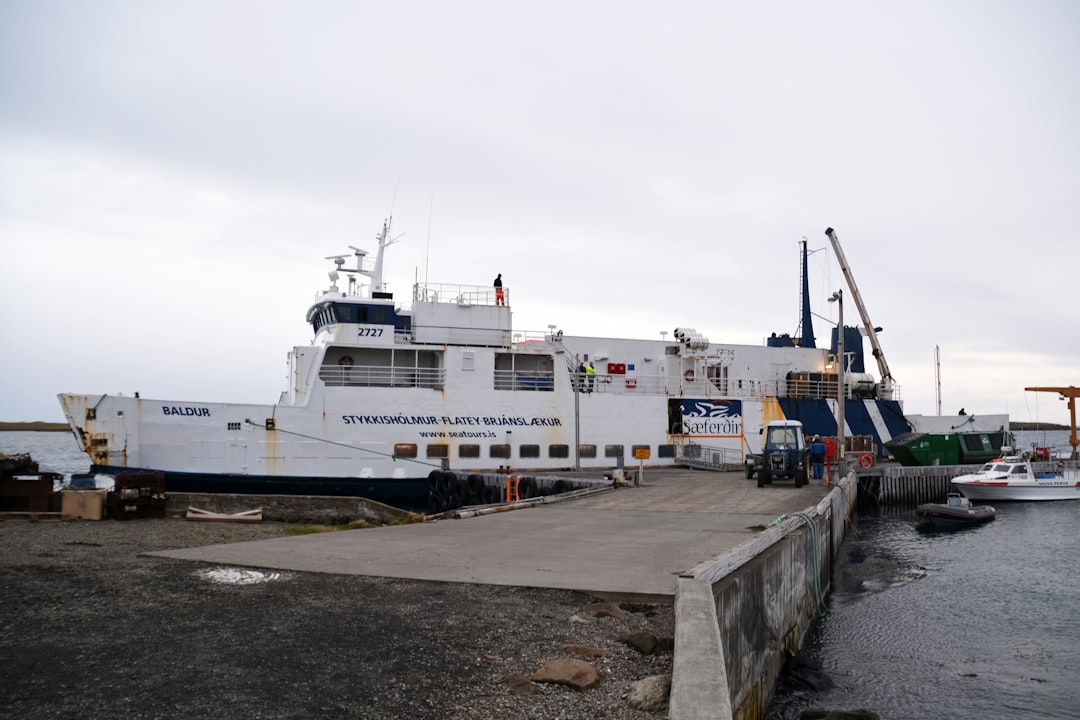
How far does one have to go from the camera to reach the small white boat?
1416 inches

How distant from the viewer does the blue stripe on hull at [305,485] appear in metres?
23.3

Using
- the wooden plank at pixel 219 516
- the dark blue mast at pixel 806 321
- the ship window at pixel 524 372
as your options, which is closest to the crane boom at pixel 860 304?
the dark blue mast at pixel 806 321

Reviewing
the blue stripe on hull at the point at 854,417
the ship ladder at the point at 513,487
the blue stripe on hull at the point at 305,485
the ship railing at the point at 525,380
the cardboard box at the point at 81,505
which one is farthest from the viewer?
the blue stripe on hull at the point at 854,417

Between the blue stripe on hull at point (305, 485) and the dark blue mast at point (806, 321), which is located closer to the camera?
the blue stripe on hull at point (305, 485)

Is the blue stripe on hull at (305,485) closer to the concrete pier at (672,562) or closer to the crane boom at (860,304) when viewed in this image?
the concrete pier at (672,562)

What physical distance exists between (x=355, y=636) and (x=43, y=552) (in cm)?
695

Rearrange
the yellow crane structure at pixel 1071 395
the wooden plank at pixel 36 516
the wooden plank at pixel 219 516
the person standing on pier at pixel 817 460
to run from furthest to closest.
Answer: the yellow crane structure at pixel 1071 395, the person standing on pier at pixel 817 460, the wooden plank at pixel 219 516, the wooden plank at pixel 36 516

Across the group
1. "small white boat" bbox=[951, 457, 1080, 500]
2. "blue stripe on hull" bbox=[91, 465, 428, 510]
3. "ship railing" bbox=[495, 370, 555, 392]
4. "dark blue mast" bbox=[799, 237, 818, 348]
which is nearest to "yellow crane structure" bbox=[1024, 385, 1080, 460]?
"small white boat" bbox=[951, 457, 1080, 500]

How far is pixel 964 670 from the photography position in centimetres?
1159

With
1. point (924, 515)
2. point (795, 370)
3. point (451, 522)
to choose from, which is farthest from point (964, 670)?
point (795, 370)

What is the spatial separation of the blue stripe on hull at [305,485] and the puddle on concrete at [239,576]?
1473 centimetres

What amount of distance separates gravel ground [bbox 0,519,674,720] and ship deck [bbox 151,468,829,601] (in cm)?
51

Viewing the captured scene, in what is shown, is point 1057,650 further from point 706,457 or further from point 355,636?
point 706,457

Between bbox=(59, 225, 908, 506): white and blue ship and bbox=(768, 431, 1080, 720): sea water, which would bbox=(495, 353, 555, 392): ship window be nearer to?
bbox=(59, 225, 908, 506): white and blue ship
